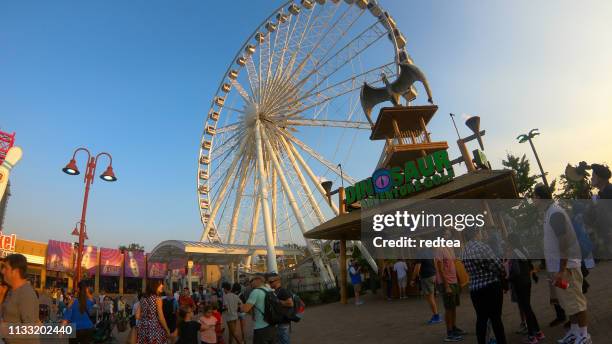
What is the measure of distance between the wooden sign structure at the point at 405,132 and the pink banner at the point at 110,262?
38508 mm

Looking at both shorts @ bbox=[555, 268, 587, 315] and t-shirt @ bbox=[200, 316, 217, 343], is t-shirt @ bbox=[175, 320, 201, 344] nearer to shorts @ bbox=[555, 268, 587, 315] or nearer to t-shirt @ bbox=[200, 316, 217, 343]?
t-shirt @ bbox=[200, 316, 217, 343]

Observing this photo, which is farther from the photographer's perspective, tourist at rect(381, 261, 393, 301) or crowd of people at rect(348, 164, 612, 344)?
tourist at rect(381, 261, 393, 301)

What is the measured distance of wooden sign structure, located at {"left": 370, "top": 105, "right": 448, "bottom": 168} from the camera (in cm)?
1574

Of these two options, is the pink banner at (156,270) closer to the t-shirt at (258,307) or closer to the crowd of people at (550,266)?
the t-shirt at (258,307)

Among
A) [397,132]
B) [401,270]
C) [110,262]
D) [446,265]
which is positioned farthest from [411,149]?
[110,262]

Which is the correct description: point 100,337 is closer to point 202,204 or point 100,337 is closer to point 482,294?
point 482,294

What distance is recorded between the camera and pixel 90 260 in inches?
1699

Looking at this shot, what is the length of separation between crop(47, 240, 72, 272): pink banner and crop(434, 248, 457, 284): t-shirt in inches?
1681

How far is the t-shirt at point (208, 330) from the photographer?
662 centimetres

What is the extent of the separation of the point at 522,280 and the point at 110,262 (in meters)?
47.6

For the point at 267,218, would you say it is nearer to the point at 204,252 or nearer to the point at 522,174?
the point at 204,252

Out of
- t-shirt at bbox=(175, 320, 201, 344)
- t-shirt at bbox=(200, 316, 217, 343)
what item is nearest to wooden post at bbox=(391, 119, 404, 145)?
t-shirt at bbox=(200, 316, 217, 343)

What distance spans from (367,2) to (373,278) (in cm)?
1514

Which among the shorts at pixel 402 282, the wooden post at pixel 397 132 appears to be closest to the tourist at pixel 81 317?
the shorts at pixel 402 282
